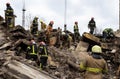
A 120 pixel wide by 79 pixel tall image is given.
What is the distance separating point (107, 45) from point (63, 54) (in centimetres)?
436

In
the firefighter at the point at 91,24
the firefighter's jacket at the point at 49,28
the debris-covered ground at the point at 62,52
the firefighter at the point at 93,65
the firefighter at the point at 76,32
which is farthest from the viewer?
the firefighter at the point at 76,32

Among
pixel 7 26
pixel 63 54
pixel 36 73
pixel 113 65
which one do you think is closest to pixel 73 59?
pixel 63 54

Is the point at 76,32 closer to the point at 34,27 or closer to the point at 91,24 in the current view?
the point at 91,24

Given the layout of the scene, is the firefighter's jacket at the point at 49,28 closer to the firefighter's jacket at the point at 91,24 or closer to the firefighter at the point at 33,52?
the firefighter's jacket at the point at 91,24

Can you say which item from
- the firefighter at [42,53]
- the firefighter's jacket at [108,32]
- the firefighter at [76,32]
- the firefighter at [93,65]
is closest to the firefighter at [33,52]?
the firefighter at [42,53]

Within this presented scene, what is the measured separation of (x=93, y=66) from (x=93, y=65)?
0.03 metres

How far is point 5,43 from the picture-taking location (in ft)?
86.5

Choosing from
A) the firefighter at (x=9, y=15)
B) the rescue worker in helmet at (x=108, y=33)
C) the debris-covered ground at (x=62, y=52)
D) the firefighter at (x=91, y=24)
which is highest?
the firefighter at (x=9, y=15)

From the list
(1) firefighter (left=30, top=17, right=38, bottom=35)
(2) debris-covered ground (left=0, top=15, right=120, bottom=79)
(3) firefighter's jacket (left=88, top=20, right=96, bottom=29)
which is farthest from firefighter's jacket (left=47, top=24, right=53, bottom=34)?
(3) firefighter's jacket (left=88, top=20, right=96, bottom=29)

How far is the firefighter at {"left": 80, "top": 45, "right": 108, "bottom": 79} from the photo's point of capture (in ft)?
34.6

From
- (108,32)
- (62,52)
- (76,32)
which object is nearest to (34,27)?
→ (76,32)

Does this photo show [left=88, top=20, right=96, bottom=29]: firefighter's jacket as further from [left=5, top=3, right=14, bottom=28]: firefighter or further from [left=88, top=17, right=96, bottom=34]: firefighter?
[left=5, top=3, right=14, bottom=28]: firefighter

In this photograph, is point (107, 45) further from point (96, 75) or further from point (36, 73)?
point (96, 75)

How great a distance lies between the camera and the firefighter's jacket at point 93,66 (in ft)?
34.7
